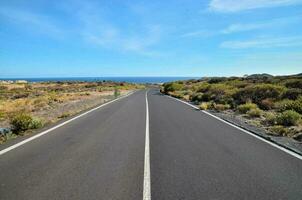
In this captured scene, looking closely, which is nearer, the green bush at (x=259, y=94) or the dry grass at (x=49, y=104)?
the dry grass at (x=49, y=104)

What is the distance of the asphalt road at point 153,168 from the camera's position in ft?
17.5

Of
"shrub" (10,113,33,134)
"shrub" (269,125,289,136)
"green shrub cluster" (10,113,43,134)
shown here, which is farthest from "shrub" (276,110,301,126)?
"shrub" (10,113,33,134)

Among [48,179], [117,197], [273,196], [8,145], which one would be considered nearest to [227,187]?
[273,196]

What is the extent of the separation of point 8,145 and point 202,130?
22.2 ft

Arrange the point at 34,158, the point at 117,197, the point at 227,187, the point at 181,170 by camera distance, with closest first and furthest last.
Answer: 1. the point at 117,197
2. the point at 227,187
3. the point at 181,170
4. the point at 34,158

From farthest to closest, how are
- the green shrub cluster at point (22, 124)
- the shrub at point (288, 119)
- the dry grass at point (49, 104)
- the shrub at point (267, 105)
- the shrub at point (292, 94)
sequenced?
the shrub at point (292, 94), the shrub at point (267, 105), the dry grass at point (49, 104), the shrub at point (288, 119), the green shrub cluster at point (22, 124)

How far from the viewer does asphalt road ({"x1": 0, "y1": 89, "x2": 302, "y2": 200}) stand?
17.5 feet

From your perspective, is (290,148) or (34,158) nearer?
(34,158)

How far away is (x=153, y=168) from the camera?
689cm

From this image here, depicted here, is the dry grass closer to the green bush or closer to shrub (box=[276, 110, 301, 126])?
shrub (box=[276, 110, 301, 126])

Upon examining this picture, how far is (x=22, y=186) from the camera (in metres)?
5.65

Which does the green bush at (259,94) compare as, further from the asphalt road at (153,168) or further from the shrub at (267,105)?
the asphalt road at (153,168)

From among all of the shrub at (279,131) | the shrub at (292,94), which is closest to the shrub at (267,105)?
the shrub at (292,94)

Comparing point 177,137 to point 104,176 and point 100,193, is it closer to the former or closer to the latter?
point 104,176
